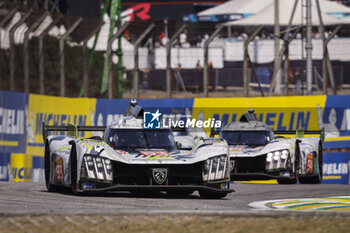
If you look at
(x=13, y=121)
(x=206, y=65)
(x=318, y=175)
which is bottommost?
(x=318, y=175)

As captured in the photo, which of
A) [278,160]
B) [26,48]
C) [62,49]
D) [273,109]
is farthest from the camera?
[62,49]

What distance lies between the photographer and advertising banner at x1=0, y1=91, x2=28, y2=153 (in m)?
21.4

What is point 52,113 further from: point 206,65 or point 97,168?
point 97,168

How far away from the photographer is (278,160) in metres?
17.3

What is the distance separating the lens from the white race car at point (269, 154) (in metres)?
17.3

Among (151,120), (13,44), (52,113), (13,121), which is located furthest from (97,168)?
(13,44)

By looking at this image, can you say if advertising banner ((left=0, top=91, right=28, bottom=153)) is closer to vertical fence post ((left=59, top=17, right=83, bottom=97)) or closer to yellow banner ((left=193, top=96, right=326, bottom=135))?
vertical fence post ((left=59, top=17, right=83, bottom=97))

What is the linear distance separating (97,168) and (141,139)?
5.16 feet

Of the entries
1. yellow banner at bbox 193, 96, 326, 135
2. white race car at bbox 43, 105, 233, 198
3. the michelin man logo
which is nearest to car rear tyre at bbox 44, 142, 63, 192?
white race car at bbox 43, 105, 233, 198

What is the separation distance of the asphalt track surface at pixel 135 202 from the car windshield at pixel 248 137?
166 inches

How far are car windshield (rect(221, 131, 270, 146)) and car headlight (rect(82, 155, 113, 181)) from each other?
7127 mm

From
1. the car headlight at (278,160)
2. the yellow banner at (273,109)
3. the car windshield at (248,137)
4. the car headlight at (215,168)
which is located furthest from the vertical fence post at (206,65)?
the car headlight at (215,168)

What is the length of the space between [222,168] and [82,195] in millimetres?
1846

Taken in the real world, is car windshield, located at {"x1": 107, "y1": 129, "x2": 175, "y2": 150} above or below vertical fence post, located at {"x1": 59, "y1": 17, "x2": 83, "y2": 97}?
below
